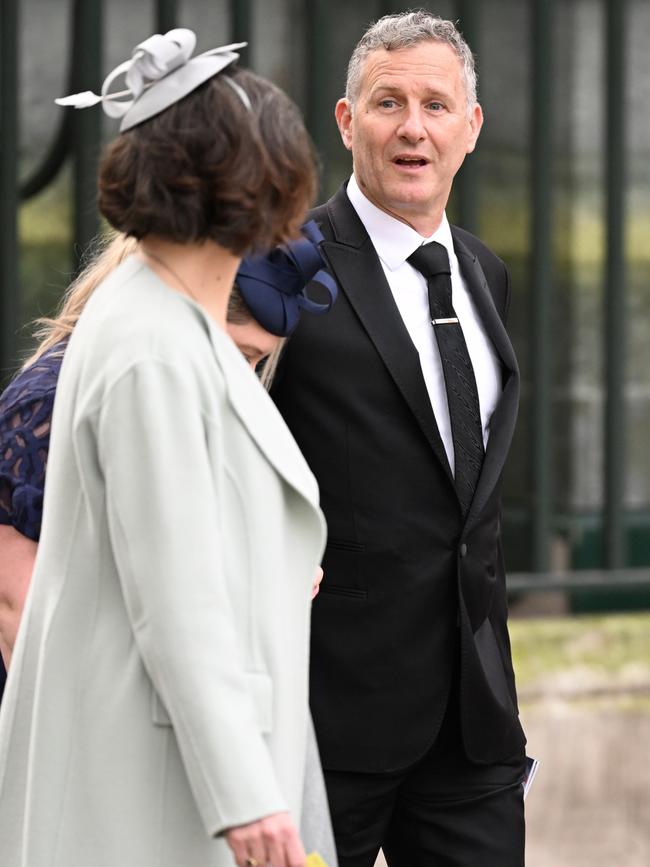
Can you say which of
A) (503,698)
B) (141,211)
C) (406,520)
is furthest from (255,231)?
(503,698)

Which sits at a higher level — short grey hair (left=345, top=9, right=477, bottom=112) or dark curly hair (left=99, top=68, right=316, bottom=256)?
short grey hair (left=345, top=9, right=477, bottom=112)

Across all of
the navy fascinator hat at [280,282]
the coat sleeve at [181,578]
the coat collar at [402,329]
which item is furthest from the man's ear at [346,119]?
the coat sleeve at [181,578]

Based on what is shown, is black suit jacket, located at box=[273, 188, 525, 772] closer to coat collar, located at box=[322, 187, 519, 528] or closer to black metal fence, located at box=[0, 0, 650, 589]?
coat collar, located at box=[322, 187, 519, 528]

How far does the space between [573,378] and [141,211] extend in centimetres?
398

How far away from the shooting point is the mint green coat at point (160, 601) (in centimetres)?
210

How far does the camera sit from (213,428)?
84.7 inches

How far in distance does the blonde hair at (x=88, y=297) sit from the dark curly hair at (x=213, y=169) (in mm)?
411

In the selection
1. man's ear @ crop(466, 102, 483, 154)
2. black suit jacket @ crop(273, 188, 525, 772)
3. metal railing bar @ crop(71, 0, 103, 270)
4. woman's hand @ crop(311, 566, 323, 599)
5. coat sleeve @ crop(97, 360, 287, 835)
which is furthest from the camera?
metal railing bar @ crop(71, 0, 103, 270)

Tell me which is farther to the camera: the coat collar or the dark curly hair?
the coat collar

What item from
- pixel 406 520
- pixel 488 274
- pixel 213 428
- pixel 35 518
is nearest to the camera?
pixel 213 428

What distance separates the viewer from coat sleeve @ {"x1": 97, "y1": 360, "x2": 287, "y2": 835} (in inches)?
82.4

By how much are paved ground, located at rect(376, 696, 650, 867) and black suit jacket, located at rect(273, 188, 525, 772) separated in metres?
2.26

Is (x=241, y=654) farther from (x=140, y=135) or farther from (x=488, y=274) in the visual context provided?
(x=488, y=274)

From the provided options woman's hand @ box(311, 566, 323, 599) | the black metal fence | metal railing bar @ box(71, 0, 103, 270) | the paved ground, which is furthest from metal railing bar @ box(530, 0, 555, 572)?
woman's hand @ box(311, 566, 323, 599)
